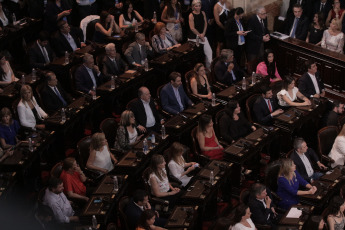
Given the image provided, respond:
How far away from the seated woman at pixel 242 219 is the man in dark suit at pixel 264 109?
2.76 m

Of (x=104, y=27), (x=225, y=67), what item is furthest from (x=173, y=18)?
(x=225, y=67)

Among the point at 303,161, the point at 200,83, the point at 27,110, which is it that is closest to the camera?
the point at 303,161

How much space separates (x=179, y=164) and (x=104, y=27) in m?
4.14

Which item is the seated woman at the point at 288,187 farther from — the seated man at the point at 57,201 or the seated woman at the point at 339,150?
the seated man at the point at 57,201

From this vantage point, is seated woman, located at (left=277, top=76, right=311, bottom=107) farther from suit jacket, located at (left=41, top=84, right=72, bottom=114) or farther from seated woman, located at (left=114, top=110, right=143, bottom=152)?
suit jacket, located at (left=41, top=84, right=72, bottom=114)

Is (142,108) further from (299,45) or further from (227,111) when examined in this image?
(299,45)

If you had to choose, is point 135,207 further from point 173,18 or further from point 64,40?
point 173,18

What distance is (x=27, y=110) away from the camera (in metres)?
9.94

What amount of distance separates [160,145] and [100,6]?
511cm

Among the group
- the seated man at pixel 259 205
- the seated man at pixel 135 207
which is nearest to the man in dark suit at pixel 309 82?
the seated man at pixel 259 205

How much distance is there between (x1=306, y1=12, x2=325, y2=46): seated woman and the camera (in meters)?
12.7

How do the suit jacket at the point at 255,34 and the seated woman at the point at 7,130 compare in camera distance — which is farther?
the suit jacket at the point at 255,34

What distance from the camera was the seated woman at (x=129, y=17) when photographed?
42.5 ft

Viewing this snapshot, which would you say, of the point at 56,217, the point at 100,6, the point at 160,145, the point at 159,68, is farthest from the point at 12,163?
the point at 100,6
